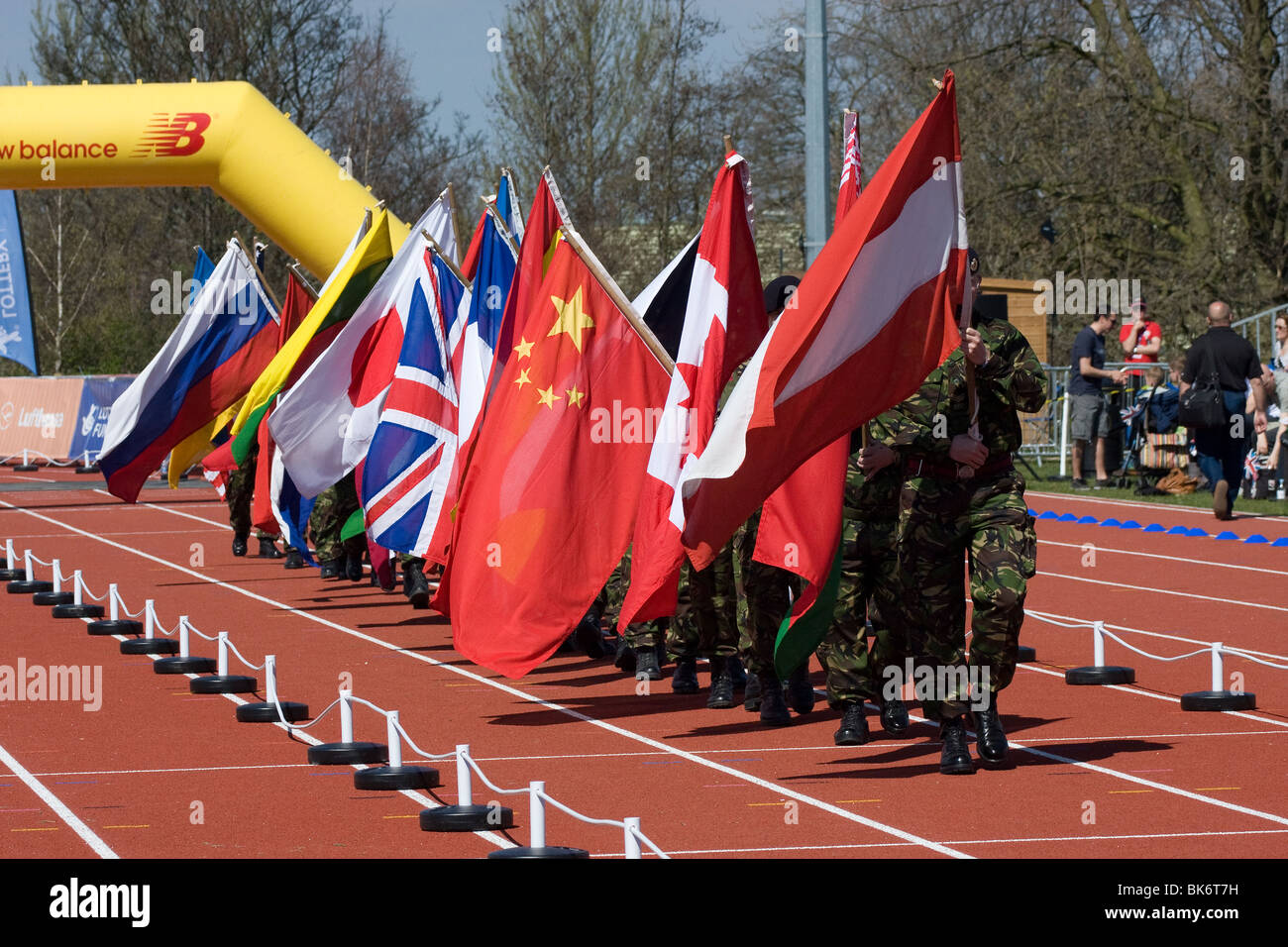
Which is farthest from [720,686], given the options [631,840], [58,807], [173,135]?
[173,135]

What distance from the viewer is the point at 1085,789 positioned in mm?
8195

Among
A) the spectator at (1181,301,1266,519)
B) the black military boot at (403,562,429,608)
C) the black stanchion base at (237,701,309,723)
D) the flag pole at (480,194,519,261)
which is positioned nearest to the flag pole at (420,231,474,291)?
the flag pole at (480,194,519,261)

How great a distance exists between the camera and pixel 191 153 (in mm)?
24203

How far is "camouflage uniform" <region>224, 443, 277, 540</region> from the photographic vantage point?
760 inches

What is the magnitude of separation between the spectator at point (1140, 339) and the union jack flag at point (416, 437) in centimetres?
1191

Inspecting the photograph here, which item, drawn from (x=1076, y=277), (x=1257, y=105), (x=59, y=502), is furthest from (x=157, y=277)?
(x=1257, y=105)

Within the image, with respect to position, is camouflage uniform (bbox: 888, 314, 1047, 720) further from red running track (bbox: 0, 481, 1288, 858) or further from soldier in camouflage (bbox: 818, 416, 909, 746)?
red running track (bbox: 0, 481, 1288, 858)

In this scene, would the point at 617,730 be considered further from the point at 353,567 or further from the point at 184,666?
the point at 353,567

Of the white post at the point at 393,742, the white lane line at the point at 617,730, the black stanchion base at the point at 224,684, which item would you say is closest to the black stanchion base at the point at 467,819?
the white post at the point at 393,742

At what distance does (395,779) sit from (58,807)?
1.36 m

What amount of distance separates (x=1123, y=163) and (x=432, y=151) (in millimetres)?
21436

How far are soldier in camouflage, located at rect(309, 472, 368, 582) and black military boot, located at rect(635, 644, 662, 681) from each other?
5416 millimetres
